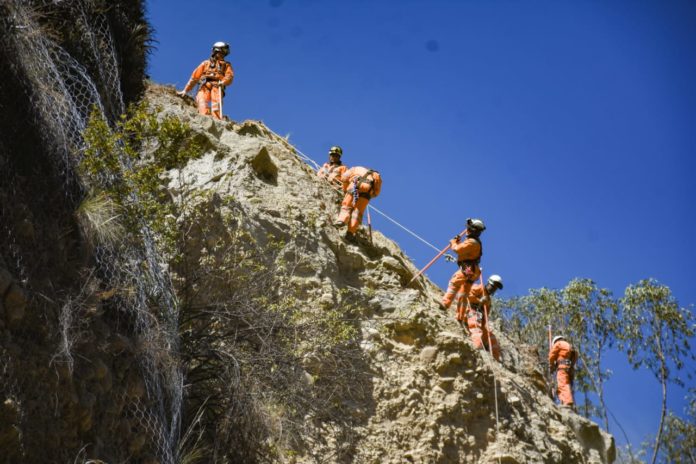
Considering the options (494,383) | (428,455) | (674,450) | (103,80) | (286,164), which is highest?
(674,450)

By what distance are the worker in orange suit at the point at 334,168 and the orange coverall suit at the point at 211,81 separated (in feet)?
7.06

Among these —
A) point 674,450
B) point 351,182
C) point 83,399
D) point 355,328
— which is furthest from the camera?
point 674,450

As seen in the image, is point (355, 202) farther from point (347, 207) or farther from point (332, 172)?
point (332, 172)

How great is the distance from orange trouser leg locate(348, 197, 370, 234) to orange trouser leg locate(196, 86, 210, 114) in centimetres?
343

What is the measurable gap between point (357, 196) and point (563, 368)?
5.28 m

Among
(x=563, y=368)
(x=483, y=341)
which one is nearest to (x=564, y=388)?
(x=563, y=368)

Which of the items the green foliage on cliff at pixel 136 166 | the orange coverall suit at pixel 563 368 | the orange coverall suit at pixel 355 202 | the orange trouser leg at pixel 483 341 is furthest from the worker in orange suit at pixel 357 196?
the orange coverall suit at pixel 563 368

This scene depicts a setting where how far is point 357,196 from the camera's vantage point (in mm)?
12930

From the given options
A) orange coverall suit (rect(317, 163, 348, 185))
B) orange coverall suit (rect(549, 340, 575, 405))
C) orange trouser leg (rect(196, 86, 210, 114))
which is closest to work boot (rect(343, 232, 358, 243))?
orange coverall suit (rect(317, 163, 348, 185))

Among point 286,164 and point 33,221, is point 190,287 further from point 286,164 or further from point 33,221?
point 286,164

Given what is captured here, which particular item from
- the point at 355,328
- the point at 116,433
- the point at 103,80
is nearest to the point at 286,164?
the point at 355,328

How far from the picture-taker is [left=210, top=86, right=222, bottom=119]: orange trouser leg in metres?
14.6

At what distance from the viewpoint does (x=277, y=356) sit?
29.5 ft

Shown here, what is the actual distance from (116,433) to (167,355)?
97 centimetres
